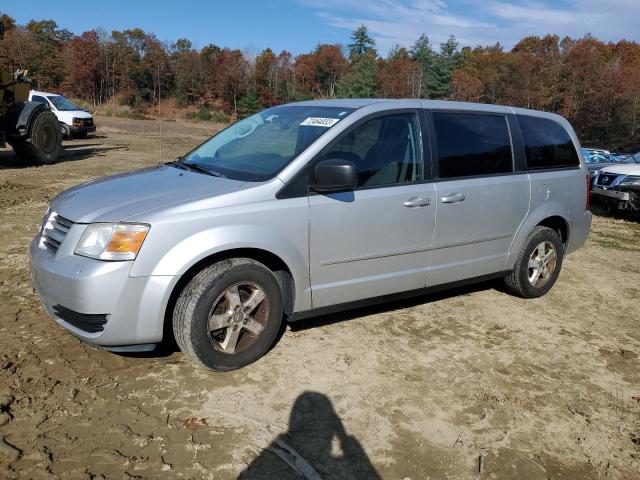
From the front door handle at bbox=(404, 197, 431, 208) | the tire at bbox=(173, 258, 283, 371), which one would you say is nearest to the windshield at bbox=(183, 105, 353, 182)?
the tire at bbox=(173, 258, 283, 371)

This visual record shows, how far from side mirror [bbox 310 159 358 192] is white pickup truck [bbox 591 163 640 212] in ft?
27.6

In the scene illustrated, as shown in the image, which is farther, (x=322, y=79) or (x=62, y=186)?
(x=322, y=79)

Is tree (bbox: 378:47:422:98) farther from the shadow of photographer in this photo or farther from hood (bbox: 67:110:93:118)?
the shadow of photographer

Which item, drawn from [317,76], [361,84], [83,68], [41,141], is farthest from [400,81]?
[41,141]

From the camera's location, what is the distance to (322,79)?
200 feet

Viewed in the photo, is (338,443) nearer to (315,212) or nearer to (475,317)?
(315,212)

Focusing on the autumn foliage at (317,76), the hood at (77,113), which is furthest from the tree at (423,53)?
the hood at (77,113)

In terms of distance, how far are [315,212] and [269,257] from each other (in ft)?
1.41

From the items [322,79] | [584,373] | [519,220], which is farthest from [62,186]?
[322,79]

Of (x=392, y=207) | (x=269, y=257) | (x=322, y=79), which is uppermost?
(x=322, y=79)

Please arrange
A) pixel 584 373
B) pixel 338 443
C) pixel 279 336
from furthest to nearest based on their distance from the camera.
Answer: pixel 279 336 → pixel 584 373 → pixel 338 443

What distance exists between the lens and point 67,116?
20.7 m

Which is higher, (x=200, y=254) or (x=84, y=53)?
(x=84, y=53)

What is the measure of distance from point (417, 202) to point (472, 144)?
86 centimetres
